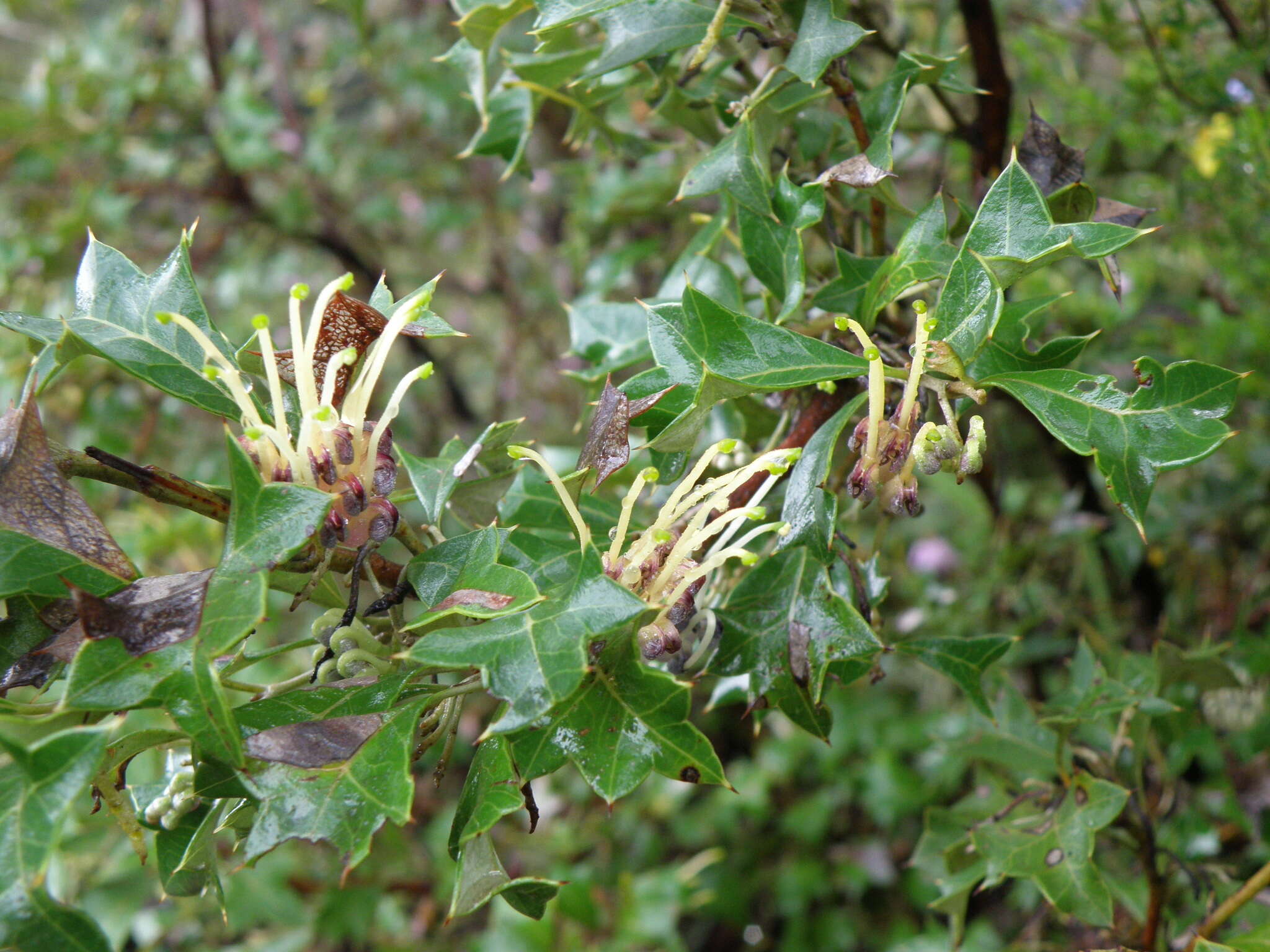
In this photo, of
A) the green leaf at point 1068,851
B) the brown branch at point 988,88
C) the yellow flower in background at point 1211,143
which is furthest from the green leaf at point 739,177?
the yellow flower in background at point 1211,143

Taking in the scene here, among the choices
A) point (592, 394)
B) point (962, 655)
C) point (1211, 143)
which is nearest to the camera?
point (962, 655)

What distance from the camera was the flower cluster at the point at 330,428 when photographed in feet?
1.53

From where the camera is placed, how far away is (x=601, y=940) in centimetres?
121

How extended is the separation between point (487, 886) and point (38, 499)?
0.30 meters

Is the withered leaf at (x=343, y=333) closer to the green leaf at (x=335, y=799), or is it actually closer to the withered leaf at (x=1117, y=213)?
the green leaf at (x=335, y=799)

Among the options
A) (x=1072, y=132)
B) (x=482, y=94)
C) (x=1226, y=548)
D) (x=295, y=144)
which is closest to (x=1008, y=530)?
(x=1226, y=548)

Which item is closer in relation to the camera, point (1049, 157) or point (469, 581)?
point (469, 581)

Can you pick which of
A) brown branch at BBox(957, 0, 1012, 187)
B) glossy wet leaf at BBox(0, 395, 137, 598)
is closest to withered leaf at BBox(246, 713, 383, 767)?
glossy wet leaf at BBox(0, 395, 137, 598)

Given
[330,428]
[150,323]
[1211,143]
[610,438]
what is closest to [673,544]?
[610,438]

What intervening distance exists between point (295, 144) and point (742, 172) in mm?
1455

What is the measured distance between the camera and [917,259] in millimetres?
518

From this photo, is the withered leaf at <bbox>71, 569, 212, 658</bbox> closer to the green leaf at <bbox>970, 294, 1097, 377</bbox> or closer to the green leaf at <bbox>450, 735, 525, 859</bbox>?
the green leaf at <bbox>450, 735, 525, 859</bbox>

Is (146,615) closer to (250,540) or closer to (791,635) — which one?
(250,540)

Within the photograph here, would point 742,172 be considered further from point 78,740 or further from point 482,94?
point 78,740
